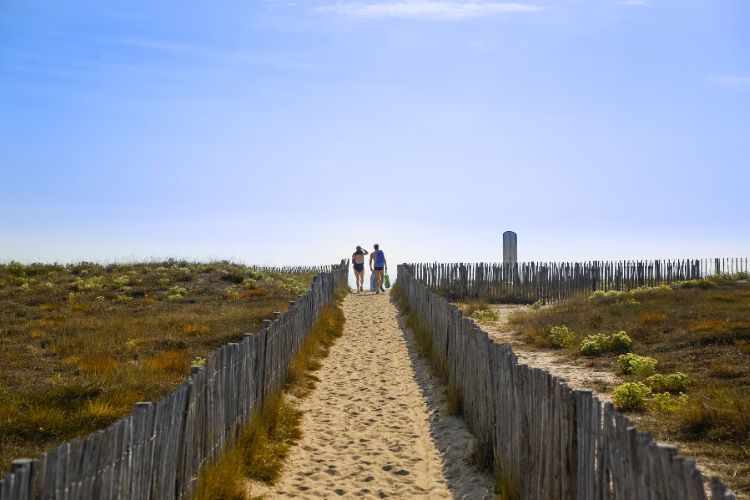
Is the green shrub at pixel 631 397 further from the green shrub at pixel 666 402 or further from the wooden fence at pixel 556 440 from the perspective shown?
the wooden fence at pixel 556 440

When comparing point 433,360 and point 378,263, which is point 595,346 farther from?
point 378,263

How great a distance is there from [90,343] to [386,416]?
21.0ft

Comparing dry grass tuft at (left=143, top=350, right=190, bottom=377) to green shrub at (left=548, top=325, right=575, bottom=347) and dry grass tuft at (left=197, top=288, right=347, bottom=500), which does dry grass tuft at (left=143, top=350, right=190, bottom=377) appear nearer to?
dry grass tuft at (left=197, top=288, right=347, bottom=500)

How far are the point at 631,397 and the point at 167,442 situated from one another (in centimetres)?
555

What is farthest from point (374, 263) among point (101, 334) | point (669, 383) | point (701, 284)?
point (669, 383)

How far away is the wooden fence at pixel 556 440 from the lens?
142 inches

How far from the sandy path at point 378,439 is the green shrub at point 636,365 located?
258 centimetres

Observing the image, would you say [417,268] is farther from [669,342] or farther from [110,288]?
[669,342]

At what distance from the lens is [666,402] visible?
342 inches

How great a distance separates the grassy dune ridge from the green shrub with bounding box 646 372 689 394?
19.9ft

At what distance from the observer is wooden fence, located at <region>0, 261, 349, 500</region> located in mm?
3557

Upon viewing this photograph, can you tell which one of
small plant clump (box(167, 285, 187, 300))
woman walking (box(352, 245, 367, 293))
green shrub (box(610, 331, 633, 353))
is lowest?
green shrub (box(610, 331, 633, 353))

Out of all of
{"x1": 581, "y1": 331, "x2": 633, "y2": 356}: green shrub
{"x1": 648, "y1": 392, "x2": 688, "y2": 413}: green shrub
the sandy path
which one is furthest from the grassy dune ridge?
{"x1": 581, "y1": 331, "x2": 633, "y2": 356}: green shrub

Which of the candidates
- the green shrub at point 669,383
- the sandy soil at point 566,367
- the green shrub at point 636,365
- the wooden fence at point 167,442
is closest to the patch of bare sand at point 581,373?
the sandy soil at point 566,367
